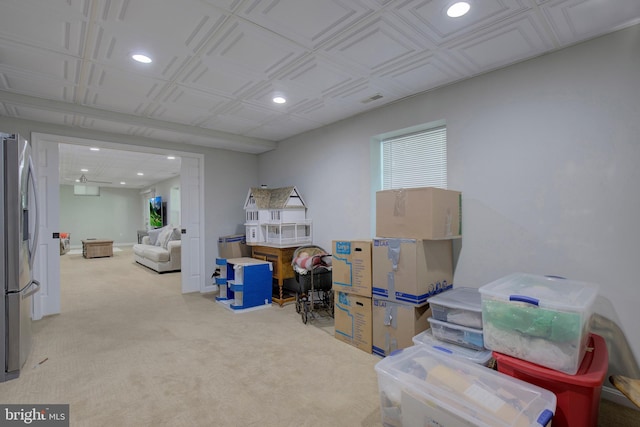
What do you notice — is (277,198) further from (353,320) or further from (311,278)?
(353,320)

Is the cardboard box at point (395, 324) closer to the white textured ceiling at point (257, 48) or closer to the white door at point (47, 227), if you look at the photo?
the white textured ceiling at point (257, 48)

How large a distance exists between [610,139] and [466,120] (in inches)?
39.6

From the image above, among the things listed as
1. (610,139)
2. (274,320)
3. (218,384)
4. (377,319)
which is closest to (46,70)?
(218,384)

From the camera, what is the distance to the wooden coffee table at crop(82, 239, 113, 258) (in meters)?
8.89

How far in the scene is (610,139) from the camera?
6.67 feet

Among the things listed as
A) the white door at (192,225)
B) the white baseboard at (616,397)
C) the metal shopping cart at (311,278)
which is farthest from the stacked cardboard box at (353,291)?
the white door at (192,225)

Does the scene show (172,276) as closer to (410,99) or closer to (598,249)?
(410,99)

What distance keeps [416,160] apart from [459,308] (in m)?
1.76

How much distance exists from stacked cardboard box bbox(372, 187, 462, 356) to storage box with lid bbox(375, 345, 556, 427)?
2.53 ft

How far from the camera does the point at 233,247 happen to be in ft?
16.2

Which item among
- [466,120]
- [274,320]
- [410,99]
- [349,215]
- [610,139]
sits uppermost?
[410,99]

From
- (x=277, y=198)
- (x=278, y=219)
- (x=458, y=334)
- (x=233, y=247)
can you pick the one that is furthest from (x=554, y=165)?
(x=233, y=247)

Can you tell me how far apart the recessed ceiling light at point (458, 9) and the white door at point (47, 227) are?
454cm

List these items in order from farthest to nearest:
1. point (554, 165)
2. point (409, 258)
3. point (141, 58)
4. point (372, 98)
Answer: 1. point (372, 98)
2. point (409, 258)
3. point (141, 58)
4. point (554, 165)
